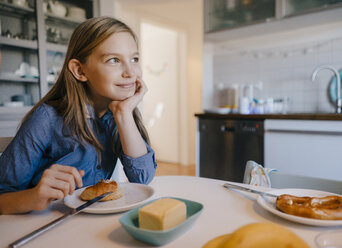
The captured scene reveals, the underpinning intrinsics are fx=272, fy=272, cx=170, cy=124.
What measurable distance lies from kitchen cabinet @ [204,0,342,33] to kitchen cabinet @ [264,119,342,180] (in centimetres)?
100

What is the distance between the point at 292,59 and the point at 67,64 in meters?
2.51

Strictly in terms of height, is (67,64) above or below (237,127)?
above

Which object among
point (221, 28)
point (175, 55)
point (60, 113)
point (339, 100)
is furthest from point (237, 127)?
point (175, 55)

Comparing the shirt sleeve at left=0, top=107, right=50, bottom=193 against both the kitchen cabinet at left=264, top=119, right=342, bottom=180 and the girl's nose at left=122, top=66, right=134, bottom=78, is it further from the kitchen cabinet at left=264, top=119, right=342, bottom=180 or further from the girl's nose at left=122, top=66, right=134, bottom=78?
the kitchen cabinet at left=264, top=119, right=342, bottom=180

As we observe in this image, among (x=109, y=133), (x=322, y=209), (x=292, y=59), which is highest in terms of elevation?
(x=292, y=59)

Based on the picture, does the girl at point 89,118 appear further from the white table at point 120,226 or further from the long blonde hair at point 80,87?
the white table at point 120,226

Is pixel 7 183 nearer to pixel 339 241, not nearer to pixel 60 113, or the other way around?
pixel 60 113

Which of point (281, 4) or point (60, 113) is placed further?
point (281, 4)

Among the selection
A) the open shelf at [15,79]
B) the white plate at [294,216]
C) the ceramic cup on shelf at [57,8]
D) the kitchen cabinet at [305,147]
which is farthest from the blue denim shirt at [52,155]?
Answer: the ceramic cup on shelf at [57,8]

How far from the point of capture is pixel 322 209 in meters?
0.53

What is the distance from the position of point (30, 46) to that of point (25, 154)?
2387mm

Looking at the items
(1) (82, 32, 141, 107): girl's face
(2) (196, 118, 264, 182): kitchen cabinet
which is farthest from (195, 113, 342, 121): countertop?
(1) (82, 32, 141, 107): girl's face

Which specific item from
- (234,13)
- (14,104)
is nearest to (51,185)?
(14,104)

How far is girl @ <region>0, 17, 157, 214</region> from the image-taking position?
868 mm
